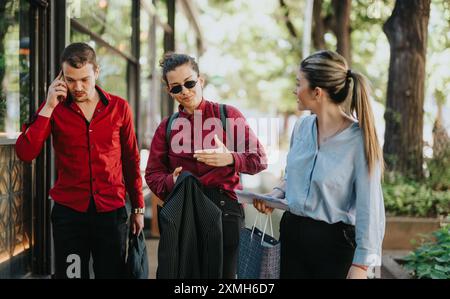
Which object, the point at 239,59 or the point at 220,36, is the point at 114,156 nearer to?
the point at 220,36

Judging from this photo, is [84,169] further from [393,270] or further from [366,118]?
[393,270]

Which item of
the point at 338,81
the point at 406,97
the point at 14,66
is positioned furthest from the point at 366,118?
the point at 406,97

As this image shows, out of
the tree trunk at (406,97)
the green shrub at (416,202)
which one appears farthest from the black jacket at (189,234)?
the tree trunk at (406,97)

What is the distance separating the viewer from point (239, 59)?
35688 millimetres

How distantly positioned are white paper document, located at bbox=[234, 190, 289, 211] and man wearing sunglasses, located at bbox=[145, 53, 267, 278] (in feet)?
0.43

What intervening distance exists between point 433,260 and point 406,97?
450 cm

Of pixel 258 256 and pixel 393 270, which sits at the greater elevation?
pixel 258 256

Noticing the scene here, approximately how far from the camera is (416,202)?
830cm

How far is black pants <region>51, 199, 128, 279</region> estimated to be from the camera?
350 centimetres

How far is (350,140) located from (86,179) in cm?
149

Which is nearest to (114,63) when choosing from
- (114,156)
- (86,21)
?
(86,21)

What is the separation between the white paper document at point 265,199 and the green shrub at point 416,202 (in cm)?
549

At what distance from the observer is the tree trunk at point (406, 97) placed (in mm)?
9500

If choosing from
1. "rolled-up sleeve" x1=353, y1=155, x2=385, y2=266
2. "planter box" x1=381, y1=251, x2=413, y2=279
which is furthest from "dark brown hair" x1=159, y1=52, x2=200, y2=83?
"planter box" x1=381, y1=251, x2=413, y2=279
